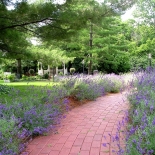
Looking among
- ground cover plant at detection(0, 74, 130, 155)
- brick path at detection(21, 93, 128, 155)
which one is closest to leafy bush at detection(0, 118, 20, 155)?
ground cover plant at detection(0, 74, 130, 155)

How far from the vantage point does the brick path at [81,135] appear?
9.29 ft

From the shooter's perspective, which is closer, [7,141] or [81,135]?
[7,141]

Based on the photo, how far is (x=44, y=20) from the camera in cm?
614

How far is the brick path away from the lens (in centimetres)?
283

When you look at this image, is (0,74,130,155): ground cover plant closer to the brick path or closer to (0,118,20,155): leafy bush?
(0,118,20,155): leafy bush

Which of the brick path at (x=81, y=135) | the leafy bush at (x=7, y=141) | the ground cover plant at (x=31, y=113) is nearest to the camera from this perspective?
the leafy bush at (x=7, y=141)


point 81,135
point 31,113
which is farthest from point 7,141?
point 81,135

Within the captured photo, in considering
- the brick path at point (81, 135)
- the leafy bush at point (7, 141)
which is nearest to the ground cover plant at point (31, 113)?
the leafy bush at point (7, 141)

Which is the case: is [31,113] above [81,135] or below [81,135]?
above

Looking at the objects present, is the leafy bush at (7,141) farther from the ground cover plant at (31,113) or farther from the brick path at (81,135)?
the brick path at (81,135)

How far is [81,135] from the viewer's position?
3389mm

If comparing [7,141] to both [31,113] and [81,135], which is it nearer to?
[31,113]

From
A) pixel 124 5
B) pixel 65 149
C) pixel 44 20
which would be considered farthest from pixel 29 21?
pixel 65 149

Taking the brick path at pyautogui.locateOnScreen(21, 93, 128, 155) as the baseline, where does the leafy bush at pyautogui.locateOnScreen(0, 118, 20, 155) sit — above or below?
above
